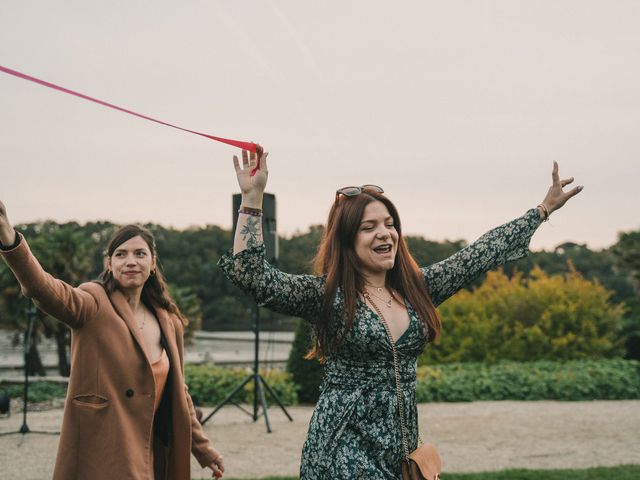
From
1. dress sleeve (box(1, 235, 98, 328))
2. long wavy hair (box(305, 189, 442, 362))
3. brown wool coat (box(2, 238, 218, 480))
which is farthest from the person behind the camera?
brown wool coat (box(2, 238, 218, 480))

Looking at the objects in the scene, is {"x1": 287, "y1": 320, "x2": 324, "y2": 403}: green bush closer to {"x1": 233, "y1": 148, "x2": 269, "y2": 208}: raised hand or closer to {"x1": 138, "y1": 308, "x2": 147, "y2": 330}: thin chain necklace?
{"x1": 138, "y1": 308, "x2": 147, "y2": 330}: thin chain necklace

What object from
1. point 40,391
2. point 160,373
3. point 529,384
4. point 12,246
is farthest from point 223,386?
point 12,246

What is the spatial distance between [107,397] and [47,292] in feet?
1.88

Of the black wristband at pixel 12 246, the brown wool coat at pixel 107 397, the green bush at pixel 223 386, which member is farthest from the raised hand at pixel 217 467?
the green bush at pixel 223 386

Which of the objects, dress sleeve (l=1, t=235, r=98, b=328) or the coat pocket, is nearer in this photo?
dress sleeve (l=1, t=235, r=98, b=328)

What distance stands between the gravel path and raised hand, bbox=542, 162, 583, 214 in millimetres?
4577

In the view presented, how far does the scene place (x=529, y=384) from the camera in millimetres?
13016

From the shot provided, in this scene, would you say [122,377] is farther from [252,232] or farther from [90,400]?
[252,232]

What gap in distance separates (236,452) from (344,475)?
572 cm

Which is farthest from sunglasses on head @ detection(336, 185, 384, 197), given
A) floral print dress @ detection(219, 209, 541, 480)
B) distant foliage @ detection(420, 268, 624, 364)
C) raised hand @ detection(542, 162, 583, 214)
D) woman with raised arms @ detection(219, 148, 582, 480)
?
distant foliage @ detection(420, 268, 624, 364)

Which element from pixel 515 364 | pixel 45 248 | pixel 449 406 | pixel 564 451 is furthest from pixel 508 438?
pixel 45 248

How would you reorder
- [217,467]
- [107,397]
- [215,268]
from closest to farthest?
[107,397], [217,467], [215,268]

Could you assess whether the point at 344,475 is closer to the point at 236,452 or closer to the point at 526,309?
the point at 236,452

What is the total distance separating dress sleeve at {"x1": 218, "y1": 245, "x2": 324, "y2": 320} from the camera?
7.93 ft
